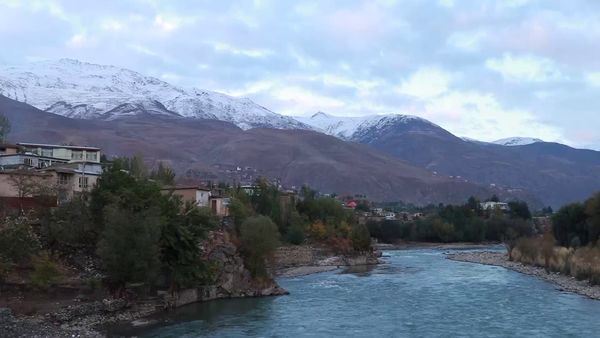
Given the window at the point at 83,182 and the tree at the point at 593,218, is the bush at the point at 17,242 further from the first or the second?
the tree at the point at 593,218

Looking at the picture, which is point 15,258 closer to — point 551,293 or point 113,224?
point 113,224

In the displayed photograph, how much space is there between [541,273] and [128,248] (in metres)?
34.9

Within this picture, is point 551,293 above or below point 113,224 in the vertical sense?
below

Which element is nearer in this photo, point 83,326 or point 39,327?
point 39,327

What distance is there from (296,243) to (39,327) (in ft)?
158

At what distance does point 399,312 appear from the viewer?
1470 inches

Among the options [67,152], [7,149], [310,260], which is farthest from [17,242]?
[310,260]

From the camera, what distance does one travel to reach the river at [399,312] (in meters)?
31.9

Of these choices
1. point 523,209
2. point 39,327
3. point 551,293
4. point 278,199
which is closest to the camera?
point 39,327

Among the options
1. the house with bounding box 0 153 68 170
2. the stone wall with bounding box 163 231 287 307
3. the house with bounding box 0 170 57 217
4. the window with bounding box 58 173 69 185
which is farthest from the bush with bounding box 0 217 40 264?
the house with bounding box 0 153 68 170

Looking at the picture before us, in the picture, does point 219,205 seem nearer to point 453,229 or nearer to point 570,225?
point 570,225

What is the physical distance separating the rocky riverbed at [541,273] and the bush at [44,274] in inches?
1183

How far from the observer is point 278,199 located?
272 ft

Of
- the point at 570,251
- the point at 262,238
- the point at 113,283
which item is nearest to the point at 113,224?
the point at 113,283
